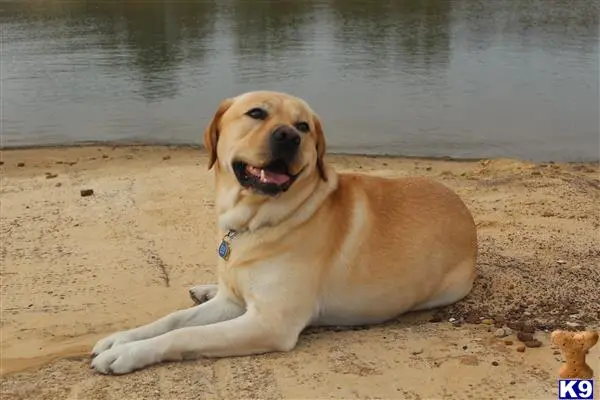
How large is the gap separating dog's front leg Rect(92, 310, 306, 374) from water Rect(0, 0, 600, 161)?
753 centimetres

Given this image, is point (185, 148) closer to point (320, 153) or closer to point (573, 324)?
point (320, 153)

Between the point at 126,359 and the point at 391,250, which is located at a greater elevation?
the point at 391,250

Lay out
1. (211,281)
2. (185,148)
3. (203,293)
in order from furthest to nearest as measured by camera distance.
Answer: (185,148), (211,281), (203,293)

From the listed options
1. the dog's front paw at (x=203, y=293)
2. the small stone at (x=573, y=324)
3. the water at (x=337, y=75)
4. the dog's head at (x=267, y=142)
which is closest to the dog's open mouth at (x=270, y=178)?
the dog's head at (x=267, y=142)

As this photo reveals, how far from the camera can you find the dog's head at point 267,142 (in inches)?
153

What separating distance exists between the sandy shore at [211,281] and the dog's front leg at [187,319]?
0.97 ft

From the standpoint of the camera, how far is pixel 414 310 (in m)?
4.55

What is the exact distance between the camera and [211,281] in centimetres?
529

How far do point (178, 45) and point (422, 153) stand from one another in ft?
39.4

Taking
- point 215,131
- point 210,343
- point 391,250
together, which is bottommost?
point 210,343

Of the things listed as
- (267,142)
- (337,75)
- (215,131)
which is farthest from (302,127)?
(337,75)

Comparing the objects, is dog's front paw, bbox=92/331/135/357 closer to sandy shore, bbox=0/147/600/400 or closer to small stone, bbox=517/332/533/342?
sandy shore, bbox=0/147/600/400

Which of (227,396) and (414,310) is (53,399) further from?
(414,310)

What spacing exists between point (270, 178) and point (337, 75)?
13.2 meters
